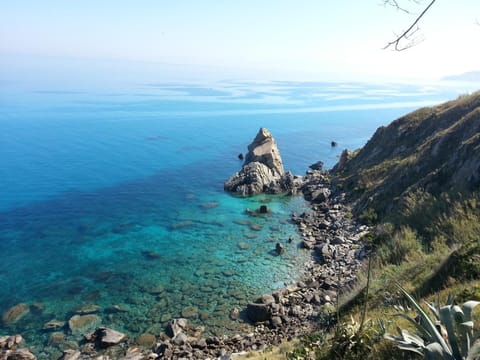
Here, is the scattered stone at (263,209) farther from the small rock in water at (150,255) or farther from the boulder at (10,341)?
the boulder at (10,341)

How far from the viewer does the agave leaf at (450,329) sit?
4523mm

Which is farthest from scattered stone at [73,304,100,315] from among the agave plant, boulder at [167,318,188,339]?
the agave plant

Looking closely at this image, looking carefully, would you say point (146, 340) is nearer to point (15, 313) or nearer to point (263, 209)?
point (15, 313)

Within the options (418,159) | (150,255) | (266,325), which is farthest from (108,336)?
(418,159)

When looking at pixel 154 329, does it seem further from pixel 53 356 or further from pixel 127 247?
pixel 127 247

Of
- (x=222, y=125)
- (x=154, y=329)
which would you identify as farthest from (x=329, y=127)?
(x=154, y=329)

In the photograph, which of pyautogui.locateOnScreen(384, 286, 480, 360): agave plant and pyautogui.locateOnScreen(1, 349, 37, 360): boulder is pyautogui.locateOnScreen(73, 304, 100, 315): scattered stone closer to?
pyautogui.locateOnScreen(1, 349, 37, 360): boulder

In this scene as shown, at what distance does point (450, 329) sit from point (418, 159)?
3145cm

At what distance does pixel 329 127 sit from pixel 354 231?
259ft

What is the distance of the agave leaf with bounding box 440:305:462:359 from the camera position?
14.8 feet

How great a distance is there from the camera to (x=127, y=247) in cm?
2978

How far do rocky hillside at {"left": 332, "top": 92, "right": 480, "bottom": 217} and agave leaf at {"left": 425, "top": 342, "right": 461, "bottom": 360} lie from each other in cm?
1820

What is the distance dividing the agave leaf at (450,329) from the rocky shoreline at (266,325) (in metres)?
9.55

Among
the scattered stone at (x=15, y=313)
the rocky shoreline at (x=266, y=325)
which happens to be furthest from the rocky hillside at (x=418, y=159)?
the scattered stone at (x=15, y=313)
